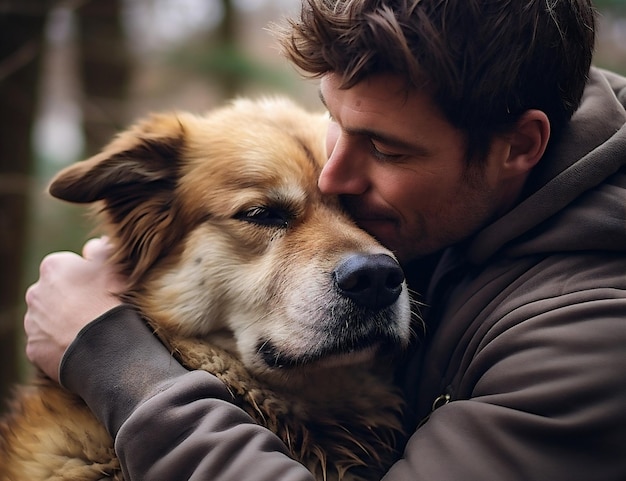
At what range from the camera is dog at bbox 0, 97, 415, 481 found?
2.32 meters

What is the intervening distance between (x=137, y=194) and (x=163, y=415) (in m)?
1.06

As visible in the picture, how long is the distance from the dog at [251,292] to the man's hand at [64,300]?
0.08 metres

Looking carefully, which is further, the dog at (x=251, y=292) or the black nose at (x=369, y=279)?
the dog at (x=251, y=292)

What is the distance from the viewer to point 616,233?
1.90 metres

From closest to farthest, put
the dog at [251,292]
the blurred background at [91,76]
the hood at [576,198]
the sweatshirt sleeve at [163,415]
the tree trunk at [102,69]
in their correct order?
the sweatshirt sleeve at [163,415], the hood at [576,198], the dog at [251,292], the blurred background at [91,76], the tree trunk at [102,69]

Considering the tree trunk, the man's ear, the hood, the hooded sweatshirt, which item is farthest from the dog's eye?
the tree trunk

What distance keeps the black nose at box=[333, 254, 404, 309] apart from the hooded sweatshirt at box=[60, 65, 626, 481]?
0.21 metres

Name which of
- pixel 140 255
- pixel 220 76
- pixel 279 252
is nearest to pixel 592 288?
pixel 279 252

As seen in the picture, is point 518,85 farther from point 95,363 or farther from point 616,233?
point 95,363

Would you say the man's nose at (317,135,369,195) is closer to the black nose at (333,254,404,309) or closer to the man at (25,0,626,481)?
Result: the man at (25,0,626,481)

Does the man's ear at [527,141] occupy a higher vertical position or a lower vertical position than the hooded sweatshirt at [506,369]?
higher

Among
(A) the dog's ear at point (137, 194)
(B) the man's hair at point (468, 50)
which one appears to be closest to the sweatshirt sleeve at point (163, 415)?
(A) the dog's ear at point (137, 194)

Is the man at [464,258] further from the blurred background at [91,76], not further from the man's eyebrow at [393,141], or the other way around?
the blurred background at [91,76]

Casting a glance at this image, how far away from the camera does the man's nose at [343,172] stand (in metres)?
2.35
